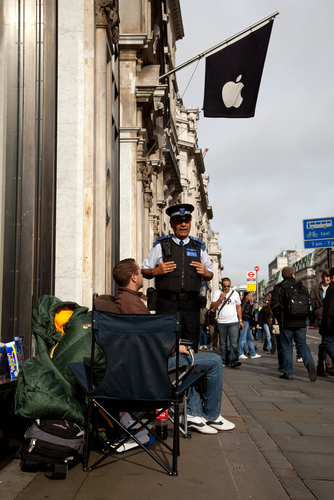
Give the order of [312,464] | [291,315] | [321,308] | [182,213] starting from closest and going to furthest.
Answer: [312,464] < [182,213] < [291,315] < [321,308]

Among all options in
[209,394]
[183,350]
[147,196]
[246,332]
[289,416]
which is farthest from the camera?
[147,196]

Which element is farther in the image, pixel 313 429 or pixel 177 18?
pixel 177 18

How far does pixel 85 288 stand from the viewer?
21.8ft

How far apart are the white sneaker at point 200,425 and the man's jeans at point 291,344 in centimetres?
477

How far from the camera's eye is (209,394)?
4.93 meters

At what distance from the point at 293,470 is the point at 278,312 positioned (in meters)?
5.97

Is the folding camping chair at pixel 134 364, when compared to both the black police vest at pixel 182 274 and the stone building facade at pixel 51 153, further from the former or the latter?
the stone building facade at pixel 51 153

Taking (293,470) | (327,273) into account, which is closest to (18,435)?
(293,470)

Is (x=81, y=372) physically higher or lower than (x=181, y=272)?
lower

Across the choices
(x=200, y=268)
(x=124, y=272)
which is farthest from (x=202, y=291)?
(x=124, y=272)

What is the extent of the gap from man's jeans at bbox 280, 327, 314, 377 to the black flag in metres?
5.99

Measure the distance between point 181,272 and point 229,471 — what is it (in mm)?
2198

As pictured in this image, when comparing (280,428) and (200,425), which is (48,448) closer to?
(200,425)

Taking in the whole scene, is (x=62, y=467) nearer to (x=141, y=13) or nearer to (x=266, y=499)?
(x=266, y=499)
